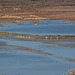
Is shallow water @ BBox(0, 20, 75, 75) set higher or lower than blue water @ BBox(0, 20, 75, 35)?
higher

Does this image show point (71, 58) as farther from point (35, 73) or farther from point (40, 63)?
point (35, 73)

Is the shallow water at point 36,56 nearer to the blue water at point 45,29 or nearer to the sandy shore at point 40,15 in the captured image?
the blue water at point 45,29

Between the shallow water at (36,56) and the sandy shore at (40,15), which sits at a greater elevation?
the shallow water at (36,56)

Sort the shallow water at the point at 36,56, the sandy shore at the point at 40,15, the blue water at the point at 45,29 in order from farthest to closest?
the sandy shore at the point at 40,15
the blue water at the point at 45,29
the shallow water at the point at 36,56

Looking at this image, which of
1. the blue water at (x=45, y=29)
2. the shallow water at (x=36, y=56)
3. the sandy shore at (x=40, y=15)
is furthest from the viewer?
the sandy shore at (x=40, y=15)

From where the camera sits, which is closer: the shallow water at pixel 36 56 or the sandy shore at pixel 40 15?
the shallow water at pixel 36 56

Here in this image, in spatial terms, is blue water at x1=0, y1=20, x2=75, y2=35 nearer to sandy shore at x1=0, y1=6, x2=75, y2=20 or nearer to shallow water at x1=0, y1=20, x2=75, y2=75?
shallow water at x1=0, y1=20, x2=75, y2=75

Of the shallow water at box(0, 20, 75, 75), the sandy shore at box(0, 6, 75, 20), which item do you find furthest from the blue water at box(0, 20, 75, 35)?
the sandy shore at box(0, 6, 75, 20)

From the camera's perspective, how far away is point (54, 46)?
3088cm

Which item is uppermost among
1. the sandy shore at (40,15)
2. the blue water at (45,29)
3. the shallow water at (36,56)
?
the shallow water at (36,56)

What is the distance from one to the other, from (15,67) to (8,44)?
36.7 feet

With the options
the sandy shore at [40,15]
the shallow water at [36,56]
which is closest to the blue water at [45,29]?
the shallow water at [36,56]

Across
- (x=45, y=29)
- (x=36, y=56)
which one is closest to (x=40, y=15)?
(x=45, y=29)

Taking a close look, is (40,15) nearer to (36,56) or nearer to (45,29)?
(45,29)
